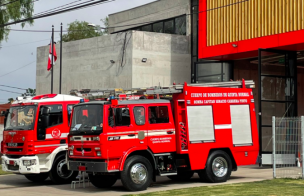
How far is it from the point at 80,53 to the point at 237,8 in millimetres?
11760

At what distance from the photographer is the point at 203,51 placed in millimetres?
24828

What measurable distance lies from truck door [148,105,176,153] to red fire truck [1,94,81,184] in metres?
3.38

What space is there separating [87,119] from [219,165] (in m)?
4.40

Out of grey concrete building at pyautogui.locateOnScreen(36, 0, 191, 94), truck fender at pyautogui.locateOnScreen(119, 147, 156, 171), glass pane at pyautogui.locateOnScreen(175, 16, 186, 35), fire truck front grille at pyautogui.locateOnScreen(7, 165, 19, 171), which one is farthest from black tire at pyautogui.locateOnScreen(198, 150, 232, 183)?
glass pane at pyautogui.locateOnScreen(175, 16, 186, 35)

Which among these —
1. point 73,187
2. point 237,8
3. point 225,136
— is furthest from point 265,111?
point 73,187

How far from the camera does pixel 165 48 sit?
29469mm

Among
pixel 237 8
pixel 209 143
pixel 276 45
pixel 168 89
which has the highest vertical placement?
pixel 237 8

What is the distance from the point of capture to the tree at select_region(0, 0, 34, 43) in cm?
2988

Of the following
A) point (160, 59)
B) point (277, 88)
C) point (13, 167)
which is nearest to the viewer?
point (13, 167)

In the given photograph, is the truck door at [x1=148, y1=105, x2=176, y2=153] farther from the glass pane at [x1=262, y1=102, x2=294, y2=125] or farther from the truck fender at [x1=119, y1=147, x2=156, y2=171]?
the glass pane at [x1=262, y1=102, x2=294, y2=125]

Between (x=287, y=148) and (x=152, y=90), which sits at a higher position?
(x=152, y=90)

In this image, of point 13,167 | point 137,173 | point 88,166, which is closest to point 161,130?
point 137,173

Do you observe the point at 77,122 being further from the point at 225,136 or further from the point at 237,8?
the point at 237,8

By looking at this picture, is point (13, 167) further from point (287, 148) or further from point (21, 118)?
point (287, 148)
